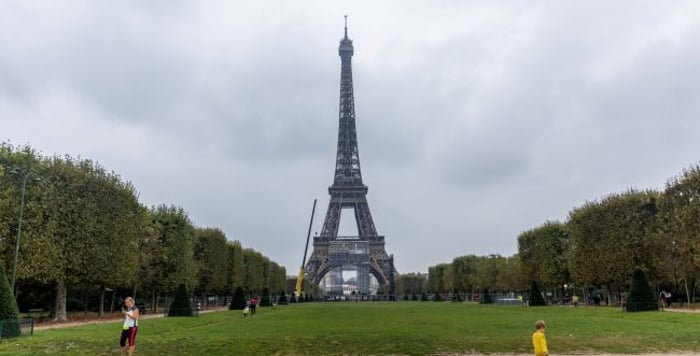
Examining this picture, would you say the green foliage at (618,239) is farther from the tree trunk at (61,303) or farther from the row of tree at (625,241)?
the tree trunk at (61,303)

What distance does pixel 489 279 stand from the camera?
299ft

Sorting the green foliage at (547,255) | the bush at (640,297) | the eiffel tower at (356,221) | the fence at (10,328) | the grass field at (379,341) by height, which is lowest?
the grass field at (379,341)

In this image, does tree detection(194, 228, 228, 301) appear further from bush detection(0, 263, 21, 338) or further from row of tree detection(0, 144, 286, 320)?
bush detection(0, 263, 21, 338)

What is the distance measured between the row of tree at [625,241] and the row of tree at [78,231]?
128 ft

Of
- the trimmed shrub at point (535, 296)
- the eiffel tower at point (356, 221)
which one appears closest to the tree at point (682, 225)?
the trimmed shrub at point (535, 296)

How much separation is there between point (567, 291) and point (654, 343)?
265ft

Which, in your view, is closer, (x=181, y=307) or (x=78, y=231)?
(x=78, y=231)

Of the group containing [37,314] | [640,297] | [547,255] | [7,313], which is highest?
[547,255]

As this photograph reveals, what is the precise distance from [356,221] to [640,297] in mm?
93529

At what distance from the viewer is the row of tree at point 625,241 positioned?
148 ft

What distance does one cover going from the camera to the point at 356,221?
5236 inches

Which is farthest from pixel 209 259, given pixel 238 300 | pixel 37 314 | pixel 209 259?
pixel 37 314

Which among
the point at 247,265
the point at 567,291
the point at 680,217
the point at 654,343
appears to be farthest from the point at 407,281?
the point at 654,343

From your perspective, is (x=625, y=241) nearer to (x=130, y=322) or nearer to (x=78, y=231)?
(x=78, y=231)
